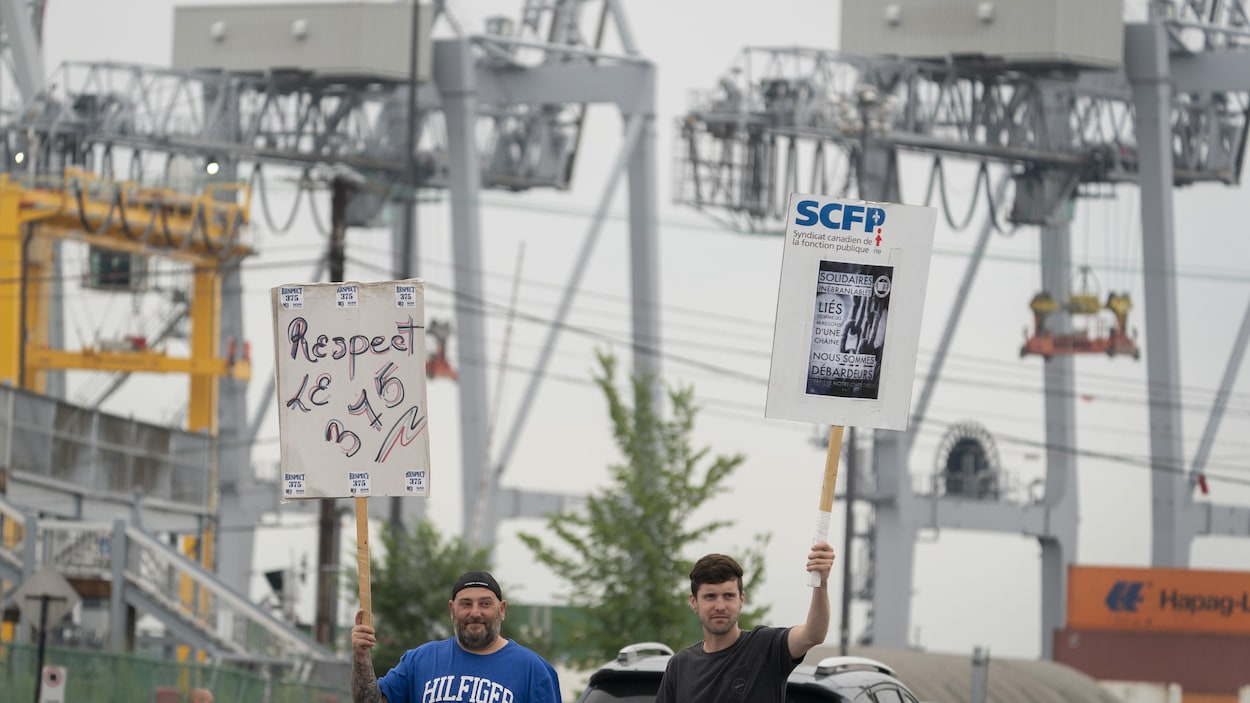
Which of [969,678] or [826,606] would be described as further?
[969,678]

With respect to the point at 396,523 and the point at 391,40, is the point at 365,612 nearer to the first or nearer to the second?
the point at 396,523

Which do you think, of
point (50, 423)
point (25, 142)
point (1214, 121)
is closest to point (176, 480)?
point (50, 423)

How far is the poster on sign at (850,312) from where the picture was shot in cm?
891

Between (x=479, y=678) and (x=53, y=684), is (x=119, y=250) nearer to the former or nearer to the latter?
(x=53, y=684)

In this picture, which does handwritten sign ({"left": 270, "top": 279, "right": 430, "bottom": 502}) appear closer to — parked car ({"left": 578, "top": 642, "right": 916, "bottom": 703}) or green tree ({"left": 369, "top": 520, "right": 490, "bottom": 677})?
parked car ({"left": 578, "top": 642, "right": 916, "bottom": 703})

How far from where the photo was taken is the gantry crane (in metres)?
52.0

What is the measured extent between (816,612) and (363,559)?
65.7 inches

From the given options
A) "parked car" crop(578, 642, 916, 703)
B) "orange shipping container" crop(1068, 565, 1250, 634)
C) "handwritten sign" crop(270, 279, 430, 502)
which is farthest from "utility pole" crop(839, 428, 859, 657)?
"handwritten sign" crop(270, 279, 430, 502)

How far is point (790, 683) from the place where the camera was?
9.77 m

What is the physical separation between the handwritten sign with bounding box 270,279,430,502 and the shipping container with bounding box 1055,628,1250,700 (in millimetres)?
52693

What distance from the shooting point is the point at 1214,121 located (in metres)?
55.8

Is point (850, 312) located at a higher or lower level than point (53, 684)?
higher

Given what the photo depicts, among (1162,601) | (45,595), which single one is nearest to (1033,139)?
(1162,601)

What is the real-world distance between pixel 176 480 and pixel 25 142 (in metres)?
11.2
